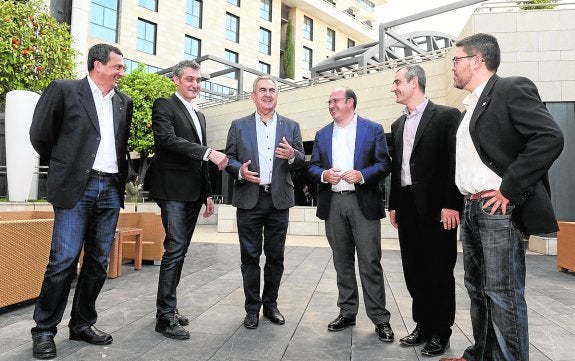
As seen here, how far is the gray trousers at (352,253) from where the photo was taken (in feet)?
12.0

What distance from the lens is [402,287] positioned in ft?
19.1

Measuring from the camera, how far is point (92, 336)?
10.4 ft

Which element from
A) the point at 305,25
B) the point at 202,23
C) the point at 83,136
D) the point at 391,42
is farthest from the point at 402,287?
the point at 305,25

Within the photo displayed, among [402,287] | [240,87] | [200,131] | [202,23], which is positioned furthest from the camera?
[202,23]

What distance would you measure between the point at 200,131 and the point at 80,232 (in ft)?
4.54

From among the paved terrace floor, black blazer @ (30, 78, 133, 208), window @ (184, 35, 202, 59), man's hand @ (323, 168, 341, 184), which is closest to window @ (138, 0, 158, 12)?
window @ (184, 35, 202, 59)

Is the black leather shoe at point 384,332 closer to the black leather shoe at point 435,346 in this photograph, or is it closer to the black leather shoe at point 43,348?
the black leather shoe at point 435,346

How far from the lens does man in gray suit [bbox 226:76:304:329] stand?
385 centimetres

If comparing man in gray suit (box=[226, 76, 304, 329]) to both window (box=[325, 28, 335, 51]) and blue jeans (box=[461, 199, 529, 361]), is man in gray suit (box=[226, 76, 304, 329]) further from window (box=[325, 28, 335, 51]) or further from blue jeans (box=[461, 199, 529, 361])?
window (box=[325, 28, 335, 51])

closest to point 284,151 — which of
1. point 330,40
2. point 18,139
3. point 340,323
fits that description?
point 340,323

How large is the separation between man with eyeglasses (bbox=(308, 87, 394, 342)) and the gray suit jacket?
256 mm

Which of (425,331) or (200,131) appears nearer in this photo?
(425,331)

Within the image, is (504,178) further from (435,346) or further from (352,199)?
(352,199)

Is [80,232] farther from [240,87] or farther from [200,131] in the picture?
[240,87]
